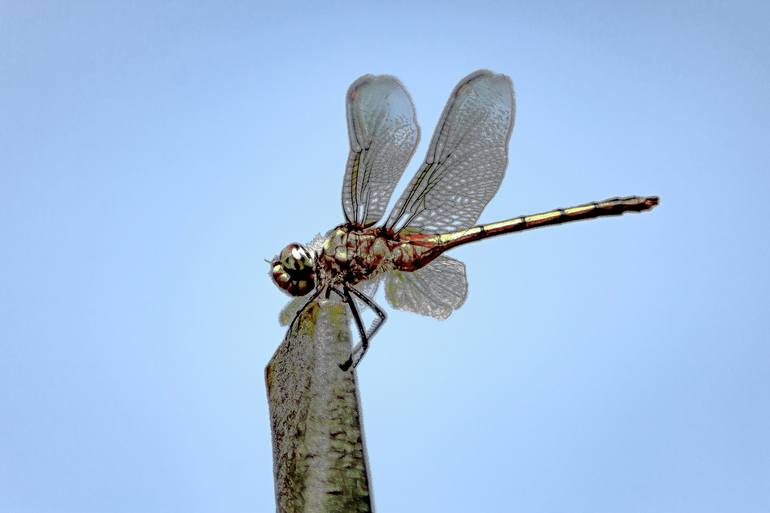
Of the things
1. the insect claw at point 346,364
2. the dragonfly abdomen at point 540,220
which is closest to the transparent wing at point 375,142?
the dragonfly abdomen at point 540,220

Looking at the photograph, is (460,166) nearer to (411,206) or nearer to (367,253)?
(411,206)

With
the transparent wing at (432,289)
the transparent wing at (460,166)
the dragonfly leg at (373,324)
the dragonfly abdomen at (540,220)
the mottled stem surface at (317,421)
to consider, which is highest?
the transparent wing at (460,166)

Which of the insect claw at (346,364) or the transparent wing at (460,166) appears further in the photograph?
the transparent wing at (460,166)

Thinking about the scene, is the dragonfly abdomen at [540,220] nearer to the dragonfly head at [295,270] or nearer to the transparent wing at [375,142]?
the transparent wing at [375,142]

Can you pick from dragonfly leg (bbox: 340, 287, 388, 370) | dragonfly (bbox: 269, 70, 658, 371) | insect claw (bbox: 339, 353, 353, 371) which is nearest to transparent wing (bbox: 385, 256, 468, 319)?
dragonfly (bbox: 269, 70, 658, 371)

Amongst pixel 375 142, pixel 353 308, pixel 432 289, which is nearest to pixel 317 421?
pixel 353 308

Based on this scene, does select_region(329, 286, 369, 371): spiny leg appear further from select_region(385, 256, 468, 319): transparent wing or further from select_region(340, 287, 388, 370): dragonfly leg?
select_region(385, 256, 468, 319): transparent wing

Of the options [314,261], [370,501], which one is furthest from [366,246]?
[370,501]
